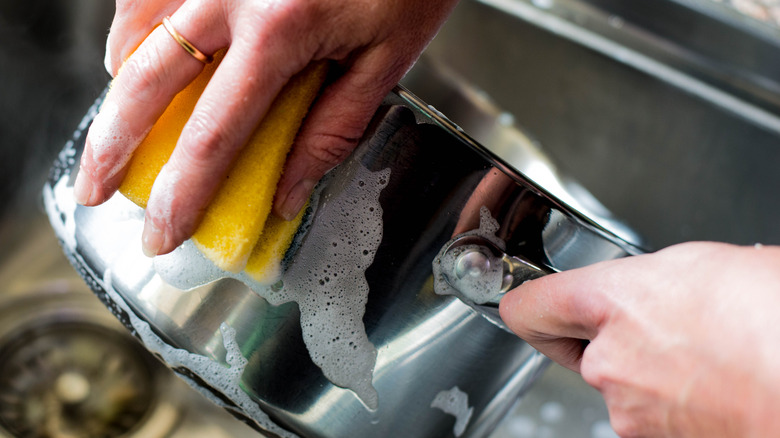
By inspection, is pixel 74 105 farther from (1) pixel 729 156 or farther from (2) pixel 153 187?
(1) pixel 729 156

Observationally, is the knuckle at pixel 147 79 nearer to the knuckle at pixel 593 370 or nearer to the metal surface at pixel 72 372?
the knuckle at pixel 593 370

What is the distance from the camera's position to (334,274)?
1.07 feet

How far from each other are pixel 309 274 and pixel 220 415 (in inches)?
17.7

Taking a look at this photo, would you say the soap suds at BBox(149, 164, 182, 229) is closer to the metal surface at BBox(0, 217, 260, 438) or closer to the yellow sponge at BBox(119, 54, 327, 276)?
the yellow sponge at BBox(119, 54, 327, 276)

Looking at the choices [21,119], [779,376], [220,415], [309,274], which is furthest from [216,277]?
[21,119]

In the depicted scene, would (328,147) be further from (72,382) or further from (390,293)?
(72,382)

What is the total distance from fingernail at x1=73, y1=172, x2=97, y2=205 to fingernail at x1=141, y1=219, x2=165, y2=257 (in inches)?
1.2

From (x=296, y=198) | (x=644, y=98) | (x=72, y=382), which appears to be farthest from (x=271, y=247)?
(x=644, y=98)

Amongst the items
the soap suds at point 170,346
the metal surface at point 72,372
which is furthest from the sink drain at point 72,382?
the soap suds at point 170,346

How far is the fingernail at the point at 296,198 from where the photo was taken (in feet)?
0.98

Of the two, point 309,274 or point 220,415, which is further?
point 220,415

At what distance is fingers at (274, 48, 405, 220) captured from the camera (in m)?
0.30

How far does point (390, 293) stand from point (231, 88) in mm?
129

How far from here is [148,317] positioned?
34cm
